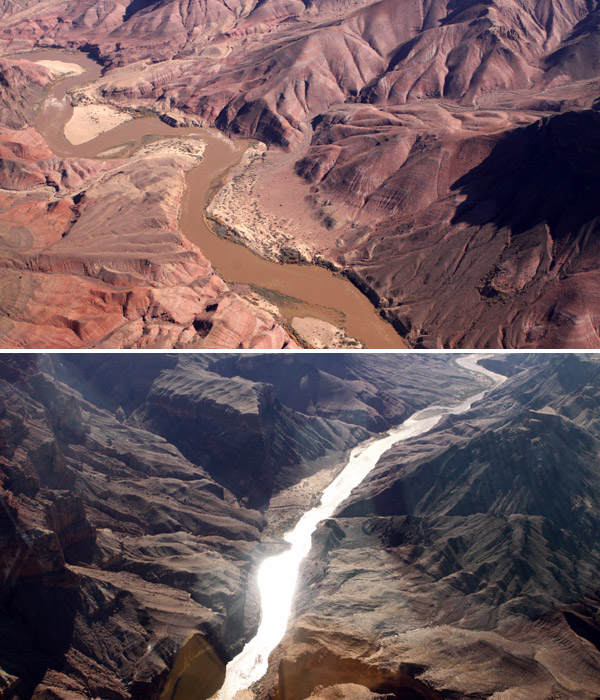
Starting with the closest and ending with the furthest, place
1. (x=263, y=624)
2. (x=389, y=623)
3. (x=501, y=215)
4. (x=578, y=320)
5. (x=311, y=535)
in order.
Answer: (x=389, y=623)
(x=263, y=624)
(x=578, y=320)
(x=311, y=535)
(x=501, y=215)

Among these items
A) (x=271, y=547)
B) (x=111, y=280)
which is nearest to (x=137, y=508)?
(x=271, y=547)

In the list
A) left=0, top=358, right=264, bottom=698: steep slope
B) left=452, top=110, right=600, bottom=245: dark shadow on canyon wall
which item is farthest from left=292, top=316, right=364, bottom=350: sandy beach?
left=452, top=110, right=600, bottom=245: dark shadow on canyon wall

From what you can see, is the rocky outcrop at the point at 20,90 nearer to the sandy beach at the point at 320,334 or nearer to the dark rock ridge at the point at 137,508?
the dark rock ridge at the point at 137,508

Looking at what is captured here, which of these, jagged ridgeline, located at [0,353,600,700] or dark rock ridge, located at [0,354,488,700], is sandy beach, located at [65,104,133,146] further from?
dark rock ridge, located at [0,354,488,700]

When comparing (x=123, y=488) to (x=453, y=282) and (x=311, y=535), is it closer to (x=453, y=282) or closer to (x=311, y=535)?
(x=311, y=535)

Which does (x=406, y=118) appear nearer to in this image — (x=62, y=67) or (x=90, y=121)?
(x=90, y=121)

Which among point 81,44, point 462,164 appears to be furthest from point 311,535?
point 81,44
